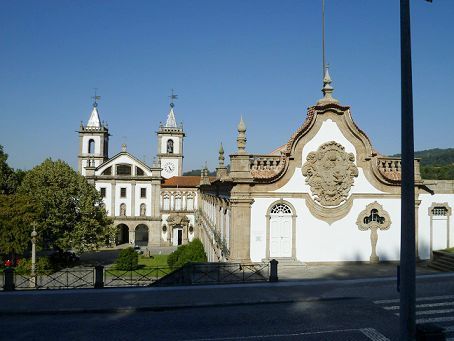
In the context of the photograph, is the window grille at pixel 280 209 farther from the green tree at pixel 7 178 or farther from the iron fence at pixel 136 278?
the green tree at pixel 7 178

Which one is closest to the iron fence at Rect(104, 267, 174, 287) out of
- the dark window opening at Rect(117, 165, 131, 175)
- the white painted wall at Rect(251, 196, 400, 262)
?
the white painted wall at Rect(251, 196, 400, 262)

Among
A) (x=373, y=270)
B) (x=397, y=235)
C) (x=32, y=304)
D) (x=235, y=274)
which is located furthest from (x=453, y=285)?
(x=32, y=304)

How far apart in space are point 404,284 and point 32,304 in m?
11.4

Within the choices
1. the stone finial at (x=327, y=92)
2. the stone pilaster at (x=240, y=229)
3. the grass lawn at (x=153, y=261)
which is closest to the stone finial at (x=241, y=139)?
the stone pilaster at (x=240, y=229)

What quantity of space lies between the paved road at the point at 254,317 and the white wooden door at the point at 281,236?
4.02 m

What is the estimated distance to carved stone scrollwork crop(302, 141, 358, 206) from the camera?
20.4m

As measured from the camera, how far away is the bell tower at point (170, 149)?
78.3m

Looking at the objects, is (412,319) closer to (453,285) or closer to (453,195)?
(453,285)

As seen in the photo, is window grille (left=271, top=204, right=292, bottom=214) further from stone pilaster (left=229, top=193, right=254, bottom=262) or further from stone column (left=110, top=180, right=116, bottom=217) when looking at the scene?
stone column (left=110, top=180, right=116, bottom=217)

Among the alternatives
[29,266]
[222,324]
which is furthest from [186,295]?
[29,266]

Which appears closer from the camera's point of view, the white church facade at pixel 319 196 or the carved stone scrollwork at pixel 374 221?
the white church facade at pixel 319 196

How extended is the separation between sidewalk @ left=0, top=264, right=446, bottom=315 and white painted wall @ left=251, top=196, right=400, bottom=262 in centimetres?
236

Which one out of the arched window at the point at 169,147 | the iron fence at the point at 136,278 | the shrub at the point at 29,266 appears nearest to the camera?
the iron fence at the point at 136,278

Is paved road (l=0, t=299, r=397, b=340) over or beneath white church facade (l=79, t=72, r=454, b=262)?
beneath
